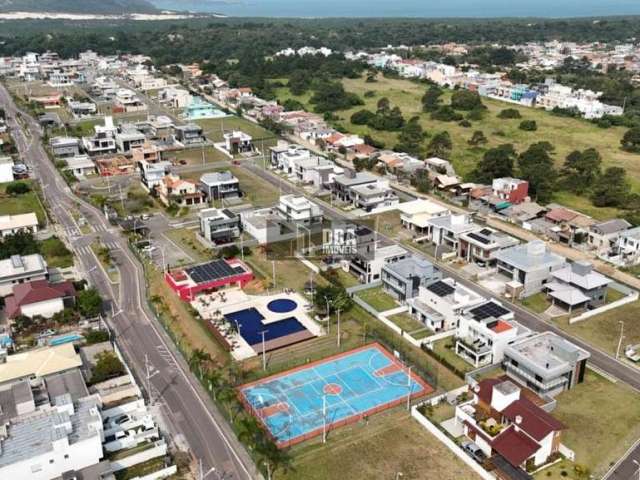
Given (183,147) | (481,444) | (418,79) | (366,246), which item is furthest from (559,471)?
(418,79)

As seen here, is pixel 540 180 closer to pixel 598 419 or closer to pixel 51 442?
pixel 598 419

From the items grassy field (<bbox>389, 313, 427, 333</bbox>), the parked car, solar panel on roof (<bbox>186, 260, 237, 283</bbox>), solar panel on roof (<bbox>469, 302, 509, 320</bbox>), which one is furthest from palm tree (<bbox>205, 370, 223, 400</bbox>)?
solar panel on roof (<bbox>469, 302, 509, 320</bbox>)

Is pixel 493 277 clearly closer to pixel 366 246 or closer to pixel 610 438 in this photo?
pixel 366 246

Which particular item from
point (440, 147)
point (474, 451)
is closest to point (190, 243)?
point (474, 451)

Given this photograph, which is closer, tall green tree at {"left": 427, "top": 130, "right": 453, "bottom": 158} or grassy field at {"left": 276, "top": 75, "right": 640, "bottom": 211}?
grassy field at {"left": 276, "top": 75, "right": 640, "bottom": 211}

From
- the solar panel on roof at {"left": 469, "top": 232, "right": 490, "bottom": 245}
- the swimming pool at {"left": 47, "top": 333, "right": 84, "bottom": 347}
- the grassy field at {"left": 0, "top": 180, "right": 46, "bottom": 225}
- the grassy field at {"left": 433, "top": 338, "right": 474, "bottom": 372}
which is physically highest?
the solar panel on roof at {"left": 469, "top": 232, "right": 490, "bottom": 245}

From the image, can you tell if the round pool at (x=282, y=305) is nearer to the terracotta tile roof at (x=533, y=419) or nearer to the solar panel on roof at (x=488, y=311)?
the solar panel on roof at (x=488, y=311)

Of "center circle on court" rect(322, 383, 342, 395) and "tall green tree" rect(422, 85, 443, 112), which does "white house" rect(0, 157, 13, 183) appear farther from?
"tall green tree" rect(422, 85, 443, 112)
